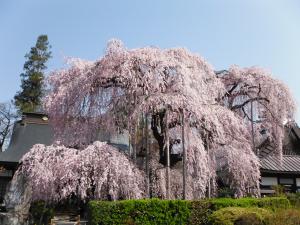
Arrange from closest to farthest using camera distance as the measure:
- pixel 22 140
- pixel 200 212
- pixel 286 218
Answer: pixel 286 218, pixel 200 212, pixel 22 140

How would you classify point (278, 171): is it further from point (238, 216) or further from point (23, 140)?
point (23, 140)

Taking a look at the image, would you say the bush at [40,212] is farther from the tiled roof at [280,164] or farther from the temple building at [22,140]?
the tiled roof at [280,164]

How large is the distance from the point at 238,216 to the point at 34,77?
34869 millimetres

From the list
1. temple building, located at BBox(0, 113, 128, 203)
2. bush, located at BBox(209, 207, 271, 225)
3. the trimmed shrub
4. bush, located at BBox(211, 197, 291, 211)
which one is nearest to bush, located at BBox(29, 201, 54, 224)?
temple building, located at BBox(0, 113, 128, 203)

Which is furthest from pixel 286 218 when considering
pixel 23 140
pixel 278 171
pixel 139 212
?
pixel 23 140

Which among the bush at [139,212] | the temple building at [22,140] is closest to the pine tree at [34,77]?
the temple building at [22,140]

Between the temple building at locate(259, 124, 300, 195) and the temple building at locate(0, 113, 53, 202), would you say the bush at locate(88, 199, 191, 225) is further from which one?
the temple building at locate(0, 113, 53, 202)

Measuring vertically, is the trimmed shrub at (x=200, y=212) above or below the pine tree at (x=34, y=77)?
below

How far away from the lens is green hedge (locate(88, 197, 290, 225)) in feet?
41.4

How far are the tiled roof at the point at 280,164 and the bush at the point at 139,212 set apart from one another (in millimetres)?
8470

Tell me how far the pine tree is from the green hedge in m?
30.1

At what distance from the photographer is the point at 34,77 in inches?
1672

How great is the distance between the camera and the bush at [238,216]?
11.4 metres

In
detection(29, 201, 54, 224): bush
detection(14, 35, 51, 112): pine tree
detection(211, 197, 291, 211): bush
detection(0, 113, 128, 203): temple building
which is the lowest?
detection(29, 201, 54, 224): bush
